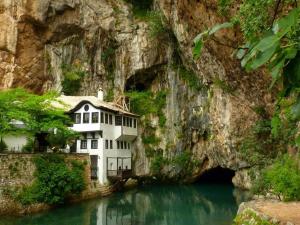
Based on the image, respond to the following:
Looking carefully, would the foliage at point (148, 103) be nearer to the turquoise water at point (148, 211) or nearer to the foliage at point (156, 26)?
the foliage at point (156, 26)

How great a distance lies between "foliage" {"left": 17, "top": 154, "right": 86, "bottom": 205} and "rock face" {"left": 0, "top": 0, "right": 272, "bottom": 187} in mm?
12421

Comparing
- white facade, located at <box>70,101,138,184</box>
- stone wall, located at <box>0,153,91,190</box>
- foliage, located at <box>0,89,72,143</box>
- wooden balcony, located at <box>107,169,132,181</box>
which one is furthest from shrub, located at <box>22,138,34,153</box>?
wooden balcony, located at <box>107,169,132,181</box>

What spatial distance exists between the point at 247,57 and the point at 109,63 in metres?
39.7

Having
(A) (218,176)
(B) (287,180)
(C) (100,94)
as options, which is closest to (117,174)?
(C) (100,94)

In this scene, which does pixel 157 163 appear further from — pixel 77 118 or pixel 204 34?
pixel 204 34

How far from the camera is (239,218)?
13.6 meters

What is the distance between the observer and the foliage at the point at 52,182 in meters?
23.5

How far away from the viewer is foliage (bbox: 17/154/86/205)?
77.0 feet

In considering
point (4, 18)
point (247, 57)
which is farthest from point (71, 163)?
point (247, 57)

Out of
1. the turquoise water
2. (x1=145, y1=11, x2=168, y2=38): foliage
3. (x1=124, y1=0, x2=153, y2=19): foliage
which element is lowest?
the turquoise water

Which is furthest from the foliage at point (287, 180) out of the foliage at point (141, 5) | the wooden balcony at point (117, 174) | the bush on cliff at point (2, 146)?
the foliage at point (141, 5)

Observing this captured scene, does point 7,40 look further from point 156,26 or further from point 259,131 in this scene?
point 259,131

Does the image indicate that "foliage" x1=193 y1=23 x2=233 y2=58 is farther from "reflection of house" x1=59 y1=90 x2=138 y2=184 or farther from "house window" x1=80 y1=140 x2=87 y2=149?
"house window" x1=80 y1=140 x2=87 y2=149

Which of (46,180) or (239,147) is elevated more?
(239,147)
